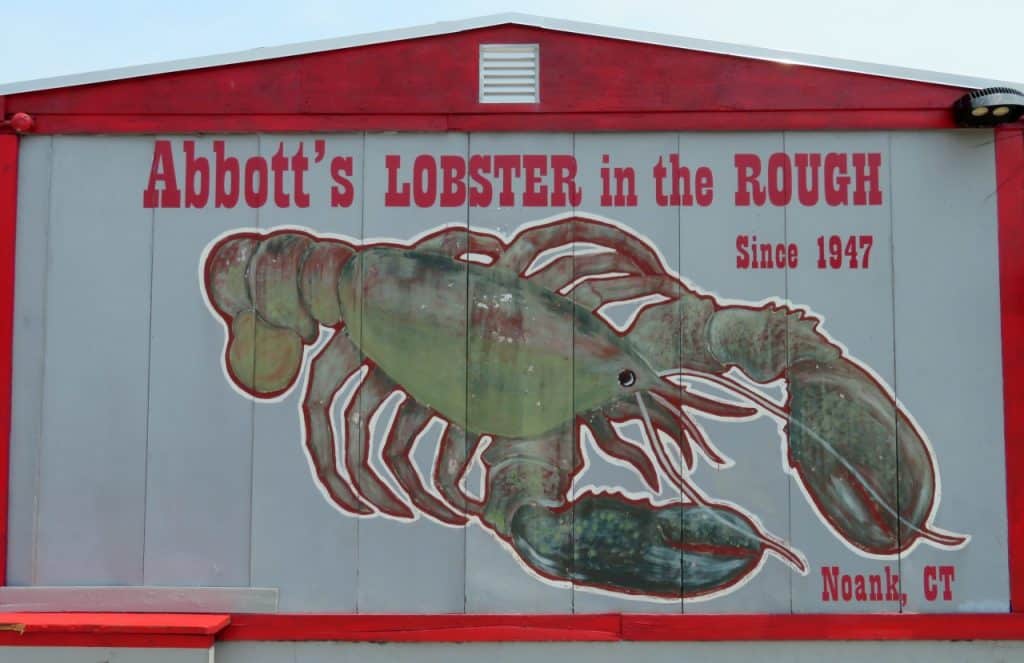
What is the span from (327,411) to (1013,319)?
3.86 m

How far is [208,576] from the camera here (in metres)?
5.12

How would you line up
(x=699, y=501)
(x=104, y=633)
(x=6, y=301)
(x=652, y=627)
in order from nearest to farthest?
1. (x=104, y=633)
2. (x=652, y=627)
3. (x=699, y=501)
4. (x=6, y=301)

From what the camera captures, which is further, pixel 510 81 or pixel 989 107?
pixel 510 81

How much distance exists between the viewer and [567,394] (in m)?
5.15

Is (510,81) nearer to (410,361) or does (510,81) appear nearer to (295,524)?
(410,361)

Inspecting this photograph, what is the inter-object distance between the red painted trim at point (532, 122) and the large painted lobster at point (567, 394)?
1.98ft

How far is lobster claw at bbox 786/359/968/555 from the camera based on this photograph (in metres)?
5.11

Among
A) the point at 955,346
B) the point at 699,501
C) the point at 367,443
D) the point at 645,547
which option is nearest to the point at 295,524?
the point at 367,443

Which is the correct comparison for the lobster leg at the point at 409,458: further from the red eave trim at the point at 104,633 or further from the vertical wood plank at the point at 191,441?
the red eave trim at the point at 104,633

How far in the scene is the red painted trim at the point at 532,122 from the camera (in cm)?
526

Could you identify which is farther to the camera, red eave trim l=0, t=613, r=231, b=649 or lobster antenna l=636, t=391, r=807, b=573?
lobster antenna l=636, t=391, r=807, b=573

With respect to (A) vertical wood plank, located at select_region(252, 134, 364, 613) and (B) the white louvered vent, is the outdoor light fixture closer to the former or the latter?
(B) the white louvered vent

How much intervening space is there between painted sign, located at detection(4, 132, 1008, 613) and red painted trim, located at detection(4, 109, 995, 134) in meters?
0.08

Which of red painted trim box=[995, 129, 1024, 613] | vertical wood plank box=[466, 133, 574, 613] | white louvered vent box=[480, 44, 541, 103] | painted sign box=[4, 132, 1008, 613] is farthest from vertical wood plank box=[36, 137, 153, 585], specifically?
red painted trim box=[995, 129, 1024, 613]
